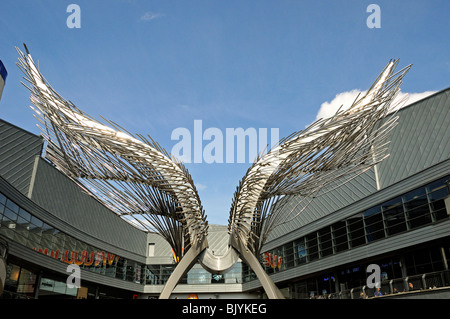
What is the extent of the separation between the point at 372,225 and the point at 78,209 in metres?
22.6

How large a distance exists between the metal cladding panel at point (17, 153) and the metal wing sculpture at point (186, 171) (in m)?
14.6

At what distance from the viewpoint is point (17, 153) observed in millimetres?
24922

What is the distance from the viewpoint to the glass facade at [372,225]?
22.0 metres

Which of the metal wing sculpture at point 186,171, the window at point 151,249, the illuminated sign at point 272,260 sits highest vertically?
the window at point 151,249

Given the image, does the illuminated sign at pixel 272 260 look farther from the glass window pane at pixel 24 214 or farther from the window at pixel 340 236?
the glass window pane at pixel 24 214

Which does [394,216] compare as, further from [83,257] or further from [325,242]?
[83,257]

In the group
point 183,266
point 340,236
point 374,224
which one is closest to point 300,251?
point 340,236

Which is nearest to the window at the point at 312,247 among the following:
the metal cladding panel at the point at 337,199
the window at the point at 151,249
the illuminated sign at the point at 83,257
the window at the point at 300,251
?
the window at the point at 300,251

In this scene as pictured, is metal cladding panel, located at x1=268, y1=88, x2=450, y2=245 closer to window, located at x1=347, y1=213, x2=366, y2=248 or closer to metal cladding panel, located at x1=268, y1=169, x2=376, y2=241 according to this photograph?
metal cladding panel, located at x1=268, y1=169, x2=376, y2=241

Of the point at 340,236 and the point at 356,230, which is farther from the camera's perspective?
the point at 340,236

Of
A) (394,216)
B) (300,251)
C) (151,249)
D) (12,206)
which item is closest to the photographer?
(12,206)
